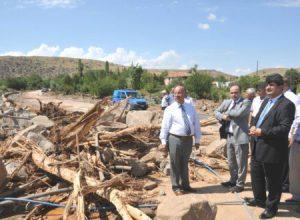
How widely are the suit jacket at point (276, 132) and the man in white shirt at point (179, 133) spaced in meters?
1.56

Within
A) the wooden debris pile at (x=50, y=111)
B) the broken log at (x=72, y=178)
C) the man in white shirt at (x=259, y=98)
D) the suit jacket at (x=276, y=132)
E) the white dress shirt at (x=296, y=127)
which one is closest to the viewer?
the suit jacket at (x=276, y=132)

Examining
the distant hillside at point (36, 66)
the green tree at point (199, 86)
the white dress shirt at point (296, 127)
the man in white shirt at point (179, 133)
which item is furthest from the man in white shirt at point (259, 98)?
the distant hillside at point (36, 66)

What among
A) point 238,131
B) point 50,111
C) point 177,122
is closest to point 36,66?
point 50,111

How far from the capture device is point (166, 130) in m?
7.10

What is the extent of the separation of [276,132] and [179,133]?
189 cm

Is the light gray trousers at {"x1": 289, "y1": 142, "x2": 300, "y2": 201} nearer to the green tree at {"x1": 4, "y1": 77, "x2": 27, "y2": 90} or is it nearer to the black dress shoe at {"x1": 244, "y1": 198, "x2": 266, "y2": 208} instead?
the black dress shoe at {"x1": 244, "y1": 198, "x2": 266, "y2": 208}

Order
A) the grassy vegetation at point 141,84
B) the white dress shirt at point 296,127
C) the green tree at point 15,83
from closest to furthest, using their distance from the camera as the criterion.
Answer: the white dress shirt at point 296,127
the grassy vegetation at point 141,84
the green tree at point 15,83

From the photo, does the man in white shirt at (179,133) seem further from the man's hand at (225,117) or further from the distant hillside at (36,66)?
the distant hillside at (36,66)

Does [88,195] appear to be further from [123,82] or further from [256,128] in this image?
[123,82]

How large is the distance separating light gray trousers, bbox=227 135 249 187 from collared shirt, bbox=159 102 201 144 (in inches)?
24.5

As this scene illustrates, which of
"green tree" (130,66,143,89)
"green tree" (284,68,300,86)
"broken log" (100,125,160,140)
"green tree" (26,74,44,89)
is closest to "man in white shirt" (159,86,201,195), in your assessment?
"green tree" (284,68,300,86)

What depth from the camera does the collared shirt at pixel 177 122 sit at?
22.9ft

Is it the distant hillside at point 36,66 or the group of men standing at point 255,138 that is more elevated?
the distant hillside at point 36,66

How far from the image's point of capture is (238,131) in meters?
6.98
